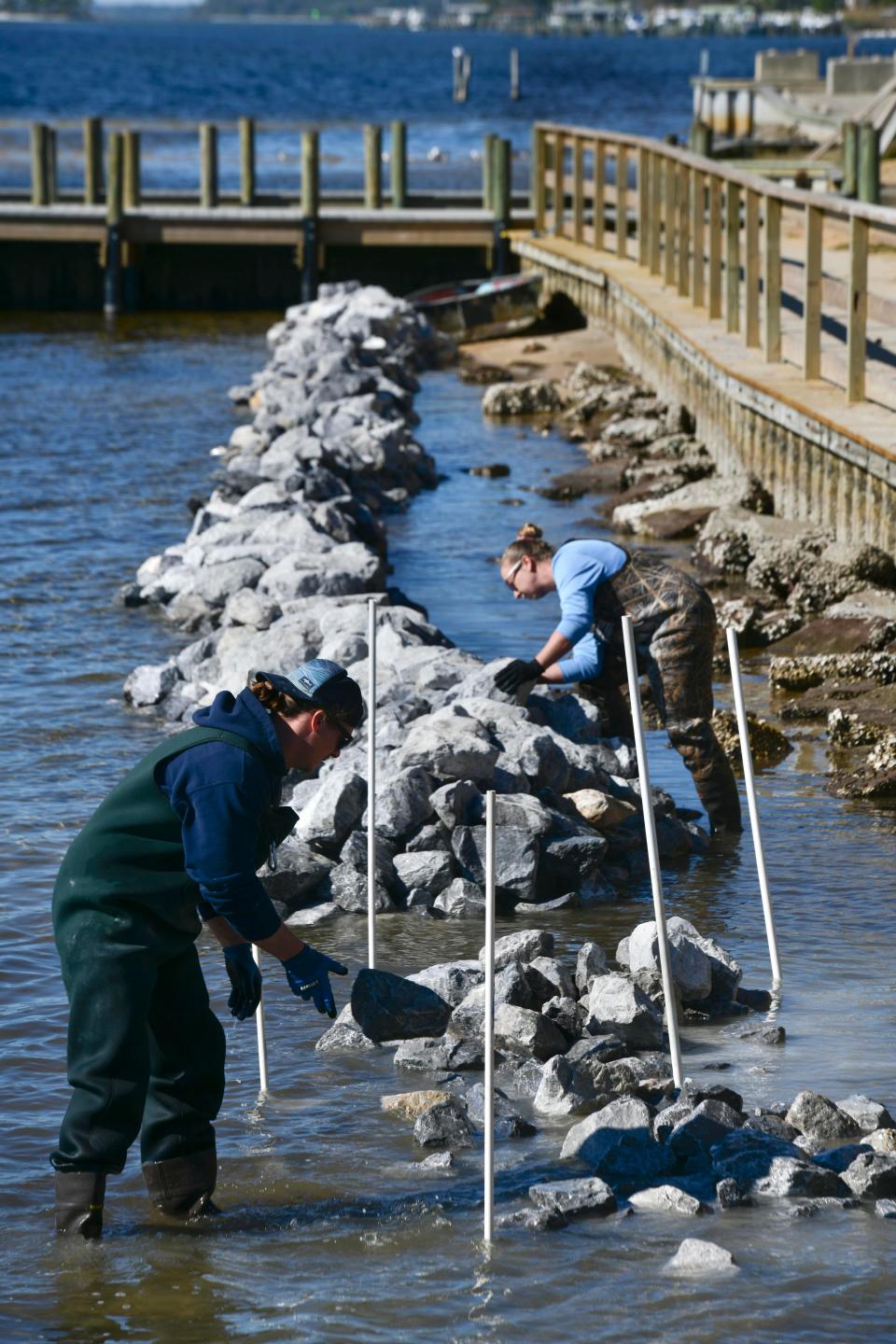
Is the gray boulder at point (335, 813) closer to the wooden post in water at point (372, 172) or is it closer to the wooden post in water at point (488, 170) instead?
the wooden post in water at point (488, 170)

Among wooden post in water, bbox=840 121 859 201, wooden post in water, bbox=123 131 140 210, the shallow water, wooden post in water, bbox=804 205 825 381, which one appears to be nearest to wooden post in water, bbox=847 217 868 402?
wooden post in water, bbox=804 205 825 381

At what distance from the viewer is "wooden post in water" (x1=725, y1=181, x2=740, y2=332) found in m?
15.0

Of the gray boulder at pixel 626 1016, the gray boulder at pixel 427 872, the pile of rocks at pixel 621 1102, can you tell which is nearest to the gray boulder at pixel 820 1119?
the pile of rocks at pixel 621 1102

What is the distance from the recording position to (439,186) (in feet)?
163

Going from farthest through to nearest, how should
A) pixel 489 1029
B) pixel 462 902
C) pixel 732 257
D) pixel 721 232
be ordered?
Answer: pixel 721 232 < pixel 732 257 < pixel 462 902 < pixel 489 1029

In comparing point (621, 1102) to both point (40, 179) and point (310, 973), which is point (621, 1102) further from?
point (40, 179)

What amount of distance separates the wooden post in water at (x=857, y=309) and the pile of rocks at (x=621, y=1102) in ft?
19.6

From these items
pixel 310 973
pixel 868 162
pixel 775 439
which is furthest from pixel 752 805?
pixel 868 162

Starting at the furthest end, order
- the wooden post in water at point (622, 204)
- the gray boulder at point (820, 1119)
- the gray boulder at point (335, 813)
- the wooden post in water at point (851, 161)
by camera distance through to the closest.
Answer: the wooden post in water at point (851, 161) → the wooden post in water at point (622, 204) → the gray boulder at point (335, 813) → the gray boulder at point (820, 1119)

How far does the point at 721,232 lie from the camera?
1650 centimetres

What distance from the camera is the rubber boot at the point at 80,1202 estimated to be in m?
4.74

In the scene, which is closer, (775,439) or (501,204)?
(775,439)

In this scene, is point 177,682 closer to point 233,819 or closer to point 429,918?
point 429,918

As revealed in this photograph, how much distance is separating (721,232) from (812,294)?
426cm
